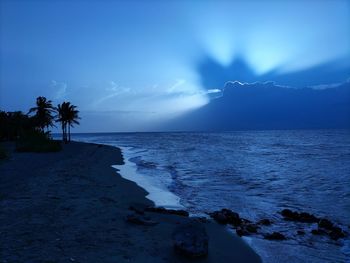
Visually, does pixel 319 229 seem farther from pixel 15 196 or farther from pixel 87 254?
pixel 15 196

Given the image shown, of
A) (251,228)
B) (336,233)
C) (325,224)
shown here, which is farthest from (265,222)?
(336,233)

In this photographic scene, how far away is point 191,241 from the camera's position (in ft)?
25.1

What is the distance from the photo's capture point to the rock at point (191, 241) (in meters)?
7.59

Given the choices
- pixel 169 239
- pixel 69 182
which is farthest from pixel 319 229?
pixel 69 182

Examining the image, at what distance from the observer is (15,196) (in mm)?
12828

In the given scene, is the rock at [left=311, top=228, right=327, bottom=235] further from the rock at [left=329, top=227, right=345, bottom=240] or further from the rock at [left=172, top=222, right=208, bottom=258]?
the rock at [left=172, top=222, right=208, bottom=258]

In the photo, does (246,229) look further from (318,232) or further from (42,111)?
(42,111)

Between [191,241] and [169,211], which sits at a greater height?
[191,241]

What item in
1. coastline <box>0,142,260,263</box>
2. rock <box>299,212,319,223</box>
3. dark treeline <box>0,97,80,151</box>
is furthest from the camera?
dark treeline <box>0,97,80,151</box>

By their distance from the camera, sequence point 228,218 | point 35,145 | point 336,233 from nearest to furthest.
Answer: point 336,233 < point 228,218 < point 35,145

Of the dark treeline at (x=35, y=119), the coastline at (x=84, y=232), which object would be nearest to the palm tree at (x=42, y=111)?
the dark treeline at (x=35, y=119)

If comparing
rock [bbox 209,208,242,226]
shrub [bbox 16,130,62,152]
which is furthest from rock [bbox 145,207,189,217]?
shrub [bbox 16,130,62,152]

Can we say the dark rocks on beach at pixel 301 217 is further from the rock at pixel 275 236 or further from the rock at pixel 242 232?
the rock at pixel 242 232

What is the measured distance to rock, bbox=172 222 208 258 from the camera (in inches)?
299
